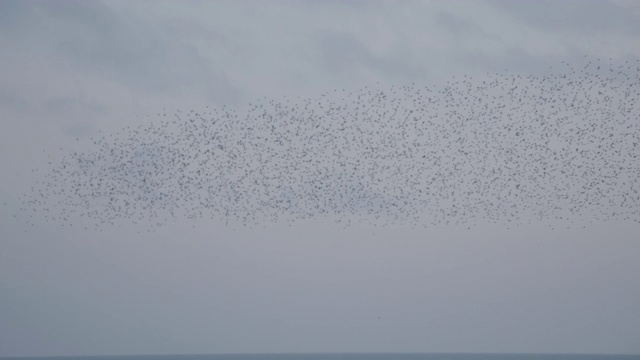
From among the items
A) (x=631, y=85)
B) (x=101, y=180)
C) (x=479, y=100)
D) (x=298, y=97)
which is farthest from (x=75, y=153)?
(x=631, y=85)

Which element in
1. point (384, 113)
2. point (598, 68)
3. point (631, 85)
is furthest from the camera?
point (631, 85)

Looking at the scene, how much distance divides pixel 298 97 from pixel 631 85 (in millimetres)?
10999

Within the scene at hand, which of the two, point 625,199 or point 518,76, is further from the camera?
point 625,199

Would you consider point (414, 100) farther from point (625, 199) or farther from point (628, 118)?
point (625, 199)

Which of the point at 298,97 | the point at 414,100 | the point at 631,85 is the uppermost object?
the point at 631,85

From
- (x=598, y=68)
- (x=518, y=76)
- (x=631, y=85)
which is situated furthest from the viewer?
(x=631, y=85)

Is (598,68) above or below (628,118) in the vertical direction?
below

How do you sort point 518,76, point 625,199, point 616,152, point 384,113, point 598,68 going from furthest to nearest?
point 625,199 → point 616,152 → point 384,113 → point 518,76 → point 598,68

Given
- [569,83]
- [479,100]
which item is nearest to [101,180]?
[479,100]

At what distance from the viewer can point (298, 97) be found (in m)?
16.1

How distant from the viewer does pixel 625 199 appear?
22.8 metres

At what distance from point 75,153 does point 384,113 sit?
14557 mm

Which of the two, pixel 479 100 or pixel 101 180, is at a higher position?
pixel 101 180

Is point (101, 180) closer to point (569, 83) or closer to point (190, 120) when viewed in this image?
point (190, 120)
